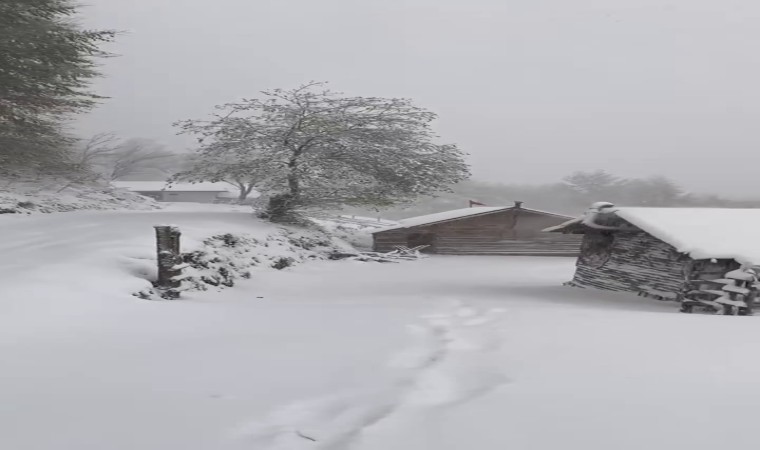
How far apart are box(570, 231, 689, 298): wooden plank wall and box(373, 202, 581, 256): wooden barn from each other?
11.0 metres

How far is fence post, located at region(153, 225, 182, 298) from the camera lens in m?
7.59

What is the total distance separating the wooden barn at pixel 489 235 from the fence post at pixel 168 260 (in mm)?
16529

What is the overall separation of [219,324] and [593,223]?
9692 millimetres

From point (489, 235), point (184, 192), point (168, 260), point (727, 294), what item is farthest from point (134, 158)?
point (727, 294)

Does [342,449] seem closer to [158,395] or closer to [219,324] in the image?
[158,395]

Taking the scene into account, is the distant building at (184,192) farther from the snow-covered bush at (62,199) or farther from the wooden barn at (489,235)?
the wooden barn at (489,235)

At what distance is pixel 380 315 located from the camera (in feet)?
18.5

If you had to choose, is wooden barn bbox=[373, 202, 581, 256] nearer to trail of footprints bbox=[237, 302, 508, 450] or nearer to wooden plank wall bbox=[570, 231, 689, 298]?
wooden plank wall bbox=[570, 231, 689, 298]

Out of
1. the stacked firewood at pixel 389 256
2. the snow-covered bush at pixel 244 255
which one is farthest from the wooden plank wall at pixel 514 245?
the snow-covered bush at pixel 244 255

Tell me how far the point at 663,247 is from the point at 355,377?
9717 millimetres

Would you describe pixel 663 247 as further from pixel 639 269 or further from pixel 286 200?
pixel 286 200

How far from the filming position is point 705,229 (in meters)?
9.71

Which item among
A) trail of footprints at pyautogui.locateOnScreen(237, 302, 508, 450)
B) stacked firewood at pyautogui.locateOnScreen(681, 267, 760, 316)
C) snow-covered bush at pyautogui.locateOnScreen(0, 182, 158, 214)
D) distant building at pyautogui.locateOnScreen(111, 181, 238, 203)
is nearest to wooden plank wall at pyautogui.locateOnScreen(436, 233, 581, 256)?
snow-covered bush at pyautogui.locateOnScreen(0, 182, 158, 214)

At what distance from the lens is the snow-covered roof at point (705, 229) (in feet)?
28.7
